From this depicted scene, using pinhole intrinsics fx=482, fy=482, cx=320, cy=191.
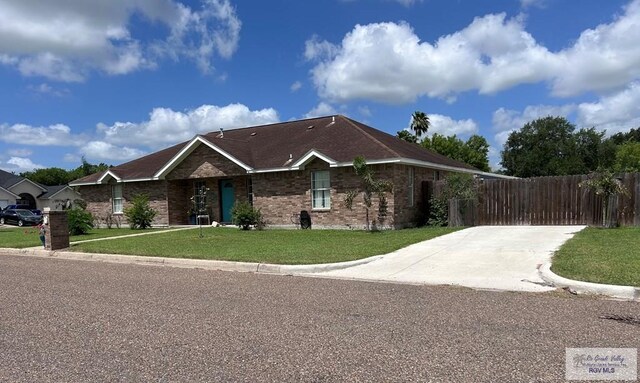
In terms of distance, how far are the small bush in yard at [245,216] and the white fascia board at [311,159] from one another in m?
2.76

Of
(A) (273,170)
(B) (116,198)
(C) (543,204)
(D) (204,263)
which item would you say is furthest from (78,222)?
(C) (543,204)

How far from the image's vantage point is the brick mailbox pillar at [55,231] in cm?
1561

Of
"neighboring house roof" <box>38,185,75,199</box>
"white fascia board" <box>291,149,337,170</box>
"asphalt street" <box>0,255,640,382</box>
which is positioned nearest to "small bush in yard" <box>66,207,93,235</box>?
"white fascia board" <box>291,149,337,170</box>

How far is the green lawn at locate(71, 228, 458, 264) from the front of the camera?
11.7 meters

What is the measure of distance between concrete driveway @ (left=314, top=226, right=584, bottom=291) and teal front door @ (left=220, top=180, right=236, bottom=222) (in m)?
12.1

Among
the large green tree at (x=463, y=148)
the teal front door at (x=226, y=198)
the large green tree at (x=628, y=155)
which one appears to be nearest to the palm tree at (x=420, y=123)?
the large green tree at (x=463, y=148)

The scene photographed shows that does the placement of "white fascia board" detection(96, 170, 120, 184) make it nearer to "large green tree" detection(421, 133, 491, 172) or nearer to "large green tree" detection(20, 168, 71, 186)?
"large green tree" detection(421, 133, 491, 172)

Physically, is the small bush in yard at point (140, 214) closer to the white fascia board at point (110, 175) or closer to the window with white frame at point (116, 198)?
the white fascia board at point (110, 175)

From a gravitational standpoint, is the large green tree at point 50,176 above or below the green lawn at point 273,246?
above

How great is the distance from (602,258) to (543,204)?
9.18 m

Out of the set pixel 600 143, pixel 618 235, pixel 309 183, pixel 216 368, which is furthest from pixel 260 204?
pixel 600 143

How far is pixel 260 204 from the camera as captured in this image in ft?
71.4

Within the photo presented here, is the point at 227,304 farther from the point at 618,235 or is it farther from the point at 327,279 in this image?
the point at 618,235

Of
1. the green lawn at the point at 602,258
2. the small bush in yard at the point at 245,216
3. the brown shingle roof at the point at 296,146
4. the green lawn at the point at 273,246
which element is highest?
the brown shingle roof at the point at 296,146
